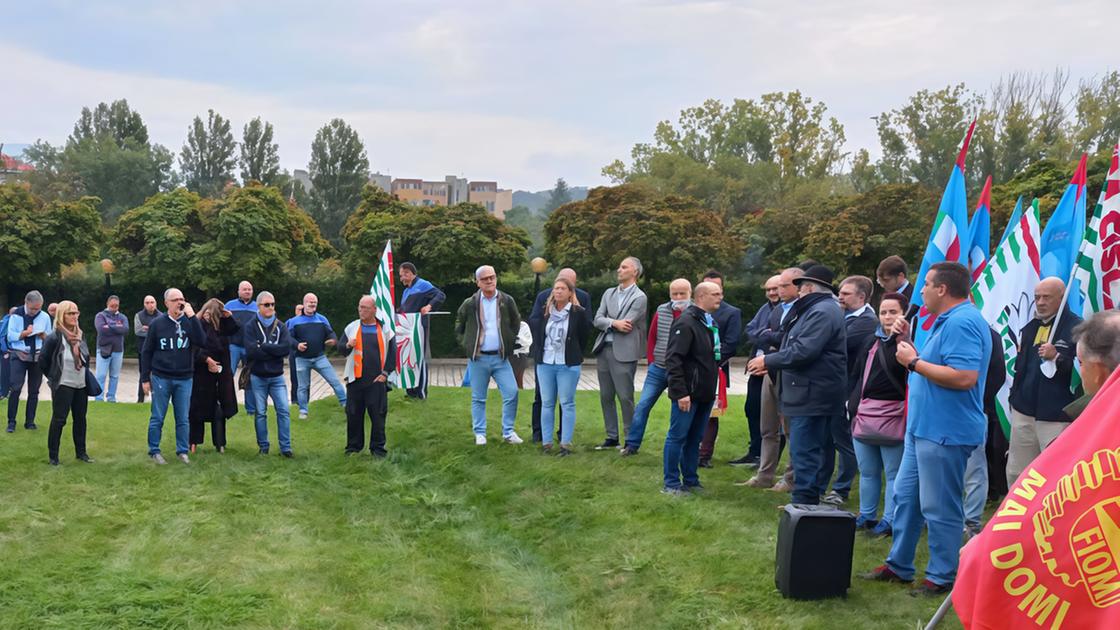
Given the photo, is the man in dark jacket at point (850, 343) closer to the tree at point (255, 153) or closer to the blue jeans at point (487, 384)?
the blue jeans at point (487, 384)

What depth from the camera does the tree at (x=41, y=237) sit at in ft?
85.3

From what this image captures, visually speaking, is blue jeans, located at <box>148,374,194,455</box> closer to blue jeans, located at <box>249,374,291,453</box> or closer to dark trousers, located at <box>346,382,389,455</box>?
blue jeans, located at <box>249,374,291,453</box>

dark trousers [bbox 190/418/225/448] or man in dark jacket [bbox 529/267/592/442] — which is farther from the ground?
man in dark jacket [bbox 529/267/592/442]

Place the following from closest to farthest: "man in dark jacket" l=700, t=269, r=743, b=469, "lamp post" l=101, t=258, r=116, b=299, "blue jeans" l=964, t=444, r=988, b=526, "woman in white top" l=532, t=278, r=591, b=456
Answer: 1. "blue jeans" l=964, t=444, r=988, b=526
2. "man in dark jacket" l=700, t=269, r=743, b=469
3. "woman in white top" l=532, t=278, r=591, b=456
4. "lamp post" l=101, t=258, r=116, b=299

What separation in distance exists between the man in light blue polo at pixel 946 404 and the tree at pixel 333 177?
2389 inches

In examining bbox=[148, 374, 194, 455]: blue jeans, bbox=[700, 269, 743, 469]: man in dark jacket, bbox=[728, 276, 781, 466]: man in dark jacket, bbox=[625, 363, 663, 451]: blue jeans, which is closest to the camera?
bbox=[625, 363, 663, 451]: blue jeans

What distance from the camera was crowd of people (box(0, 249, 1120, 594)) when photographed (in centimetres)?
538

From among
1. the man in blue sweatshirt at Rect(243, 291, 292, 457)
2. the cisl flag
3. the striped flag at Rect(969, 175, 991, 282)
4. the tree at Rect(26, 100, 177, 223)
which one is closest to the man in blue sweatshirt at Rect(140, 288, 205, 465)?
the man in blue sweatshirt at Rect(243, 291, 292, 457)

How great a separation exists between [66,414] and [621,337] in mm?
6048

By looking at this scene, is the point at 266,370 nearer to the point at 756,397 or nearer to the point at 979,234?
the point at 756,397

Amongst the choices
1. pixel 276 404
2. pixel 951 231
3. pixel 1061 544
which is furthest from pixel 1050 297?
pixel 276 404

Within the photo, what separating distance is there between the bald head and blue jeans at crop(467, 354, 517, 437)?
564cm

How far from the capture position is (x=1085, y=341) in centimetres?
325

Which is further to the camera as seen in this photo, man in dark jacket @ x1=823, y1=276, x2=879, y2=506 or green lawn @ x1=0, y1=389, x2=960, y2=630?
man in dark jacket @ x1=823, y1=276, x2=879, y2=506
